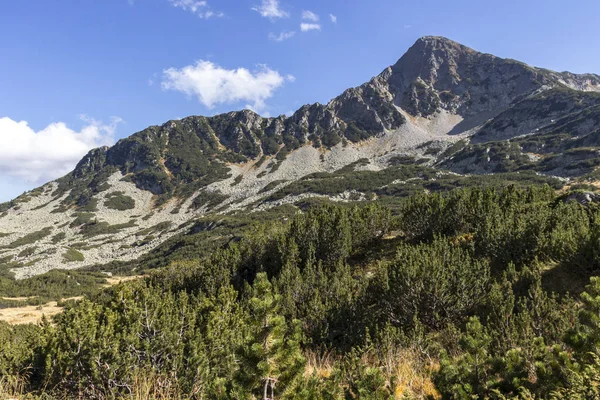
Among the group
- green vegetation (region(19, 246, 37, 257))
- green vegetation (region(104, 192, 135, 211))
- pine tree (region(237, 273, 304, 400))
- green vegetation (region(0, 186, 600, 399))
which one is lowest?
green vegetation (region(0, 186, 600, 399))

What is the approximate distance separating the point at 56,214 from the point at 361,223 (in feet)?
479

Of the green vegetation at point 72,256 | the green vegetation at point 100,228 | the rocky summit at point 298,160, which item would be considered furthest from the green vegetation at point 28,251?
the green vegetation at point 100,228

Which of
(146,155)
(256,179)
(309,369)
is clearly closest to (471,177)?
(256,179)

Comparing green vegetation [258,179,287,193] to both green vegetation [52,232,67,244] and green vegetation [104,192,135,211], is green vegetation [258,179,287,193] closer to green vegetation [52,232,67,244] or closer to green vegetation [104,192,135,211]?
green vegetation [104,192,135,211]

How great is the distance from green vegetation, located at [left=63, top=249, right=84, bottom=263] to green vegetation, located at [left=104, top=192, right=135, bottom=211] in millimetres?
47635

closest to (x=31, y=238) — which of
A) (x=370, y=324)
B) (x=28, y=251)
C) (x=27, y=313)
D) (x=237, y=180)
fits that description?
(x=28, y=251)

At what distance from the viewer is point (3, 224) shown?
116 meters

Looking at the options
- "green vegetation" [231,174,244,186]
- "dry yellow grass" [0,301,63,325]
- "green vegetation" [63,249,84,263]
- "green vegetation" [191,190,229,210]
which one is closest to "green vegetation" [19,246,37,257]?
"green vegetation" [63,249,84,263]

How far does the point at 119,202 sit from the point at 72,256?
189 ft

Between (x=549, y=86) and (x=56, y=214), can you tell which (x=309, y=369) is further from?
(x=549, y=86)

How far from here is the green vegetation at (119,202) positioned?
422ft

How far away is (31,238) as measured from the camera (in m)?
100

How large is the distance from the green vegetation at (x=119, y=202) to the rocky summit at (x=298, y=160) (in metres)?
0.50

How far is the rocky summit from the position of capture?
94875 millimetres
